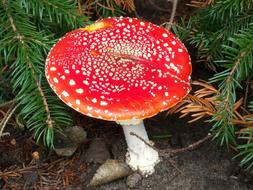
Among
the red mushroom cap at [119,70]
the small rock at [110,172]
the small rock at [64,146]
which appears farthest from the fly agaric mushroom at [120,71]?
the small rock at [64,146]

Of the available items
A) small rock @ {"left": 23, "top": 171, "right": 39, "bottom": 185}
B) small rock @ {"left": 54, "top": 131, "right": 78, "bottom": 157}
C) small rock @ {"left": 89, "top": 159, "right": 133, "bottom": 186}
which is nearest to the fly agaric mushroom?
small rock @ {"left": 89, "top": 159, "right": 133, "bottom": 186}

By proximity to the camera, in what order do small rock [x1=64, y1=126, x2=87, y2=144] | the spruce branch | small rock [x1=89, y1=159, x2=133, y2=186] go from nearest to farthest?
the spruce branch → small rock [x1=89, y1=159, x2=133, y2=186] → small rock [x1=64, y1=126, x2=87, y2=144]

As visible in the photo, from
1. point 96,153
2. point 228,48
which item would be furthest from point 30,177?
point 228,48

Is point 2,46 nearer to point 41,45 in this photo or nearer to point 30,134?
point 41,45

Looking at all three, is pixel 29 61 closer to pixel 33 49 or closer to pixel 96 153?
pixel 33 49

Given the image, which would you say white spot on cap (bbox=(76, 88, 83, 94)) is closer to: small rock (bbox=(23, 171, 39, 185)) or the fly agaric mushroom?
the fly agaric mushroom

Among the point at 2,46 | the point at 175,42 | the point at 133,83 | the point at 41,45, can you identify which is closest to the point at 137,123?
the point at 133,83
